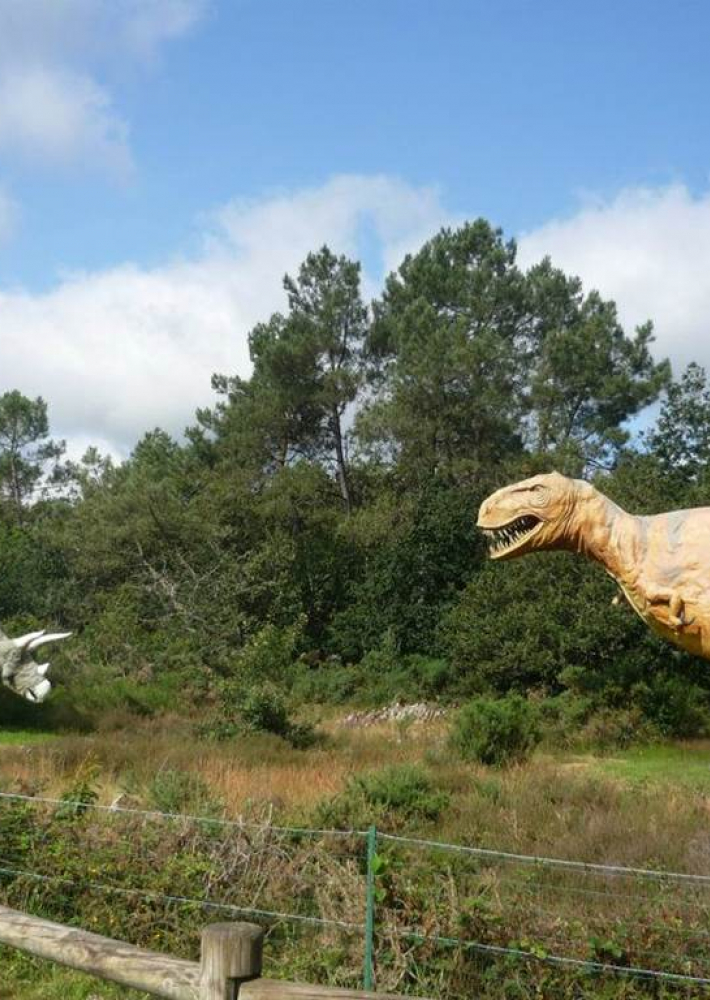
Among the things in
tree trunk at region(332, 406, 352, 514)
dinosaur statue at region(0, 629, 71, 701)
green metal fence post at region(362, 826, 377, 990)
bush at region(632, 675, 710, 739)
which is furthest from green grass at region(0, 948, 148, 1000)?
tree trunk at region(332, 406, 352, 514)

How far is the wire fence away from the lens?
182 inches

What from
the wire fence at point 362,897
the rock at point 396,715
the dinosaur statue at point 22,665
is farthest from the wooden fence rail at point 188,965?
the rock at point 396,715

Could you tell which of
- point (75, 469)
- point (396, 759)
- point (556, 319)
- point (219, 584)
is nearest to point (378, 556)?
point (219, 584)

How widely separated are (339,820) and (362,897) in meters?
2.06

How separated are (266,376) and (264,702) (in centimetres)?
1726

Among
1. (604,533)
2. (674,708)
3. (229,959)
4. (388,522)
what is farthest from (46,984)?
(388,522)

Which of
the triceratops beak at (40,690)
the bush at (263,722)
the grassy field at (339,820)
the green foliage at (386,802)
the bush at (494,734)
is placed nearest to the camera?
the grassy field at (339,820)

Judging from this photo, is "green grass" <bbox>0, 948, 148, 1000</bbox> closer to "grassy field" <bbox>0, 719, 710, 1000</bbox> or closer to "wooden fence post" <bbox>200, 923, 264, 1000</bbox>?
"grassy field" <bbox>0, 719, 710, 1000</bbox>

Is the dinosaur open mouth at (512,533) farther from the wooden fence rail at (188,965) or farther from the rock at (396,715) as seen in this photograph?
the rock at (396,715)

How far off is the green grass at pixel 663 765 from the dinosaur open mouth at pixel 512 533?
13.3 ft

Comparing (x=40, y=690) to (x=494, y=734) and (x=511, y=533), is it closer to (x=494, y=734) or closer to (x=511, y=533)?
(x=494, y=734)

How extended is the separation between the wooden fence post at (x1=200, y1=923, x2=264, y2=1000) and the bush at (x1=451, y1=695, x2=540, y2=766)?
31.4ft

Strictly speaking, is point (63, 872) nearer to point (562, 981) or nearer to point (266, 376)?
point (562, 981)

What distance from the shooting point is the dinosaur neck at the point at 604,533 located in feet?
24.4
